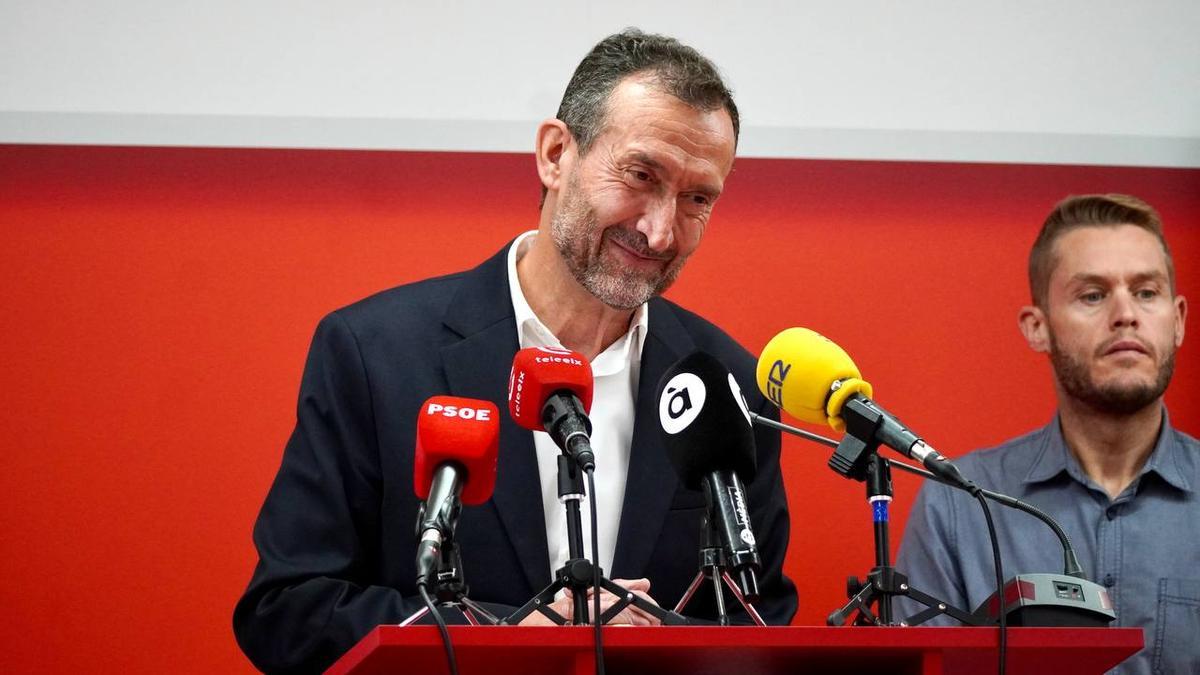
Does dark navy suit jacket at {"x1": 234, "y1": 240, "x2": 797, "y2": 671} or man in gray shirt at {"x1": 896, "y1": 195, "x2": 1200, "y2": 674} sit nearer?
dark navy suit jacket at {"x1": 234, "y1": 240, "x2": 797, "y2": 671}

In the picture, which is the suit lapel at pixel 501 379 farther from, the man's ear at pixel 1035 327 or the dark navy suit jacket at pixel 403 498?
the man's ear at pixel 1035 327

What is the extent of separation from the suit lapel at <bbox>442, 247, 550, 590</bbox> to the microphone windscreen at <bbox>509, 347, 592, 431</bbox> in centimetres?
66

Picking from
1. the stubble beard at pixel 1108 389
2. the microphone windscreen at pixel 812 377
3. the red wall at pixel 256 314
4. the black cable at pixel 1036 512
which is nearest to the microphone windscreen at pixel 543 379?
the microphone windscreen at pixel 812 377

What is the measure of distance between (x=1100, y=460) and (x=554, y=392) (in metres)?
1.93

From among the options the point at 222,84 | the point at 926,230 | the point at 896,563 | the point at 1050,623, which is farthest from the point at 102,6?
the point at 1050,623

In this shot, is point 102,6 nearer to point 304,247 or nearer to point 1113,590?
point 304,247

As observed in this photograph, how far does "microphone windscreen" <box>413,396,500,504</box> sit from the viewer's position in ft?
5.53

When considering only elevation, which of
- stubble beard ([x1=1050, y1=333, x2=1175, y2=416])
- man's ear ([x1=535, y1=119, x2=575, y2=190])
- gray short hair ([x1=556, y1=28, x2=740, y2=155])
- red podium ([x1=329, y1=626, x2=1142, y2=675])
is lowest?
red podium ([x1=329, y1=626, x2=1142, y2=675])

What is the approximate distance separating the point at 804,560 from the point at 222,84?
5.73 ft

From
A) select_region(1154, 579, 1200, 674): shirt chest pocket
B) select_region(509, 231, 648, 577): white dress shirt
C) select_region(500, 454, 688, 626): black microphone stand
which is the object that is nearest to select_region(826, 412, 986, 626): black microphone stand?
select_region(500, 454, 688, 626): black microphone stand

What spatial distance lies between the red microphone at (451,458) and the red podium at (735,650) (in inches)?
5.7

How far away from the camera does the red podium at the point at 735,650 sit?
4.97 feet

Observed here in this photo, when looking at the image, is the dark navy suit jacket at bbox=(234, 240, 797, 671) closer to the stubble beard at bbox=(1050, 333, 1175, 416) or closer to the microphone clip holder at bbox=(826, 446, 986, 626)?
the microphone clip holder at bbox=(826, 446, 986, 626)

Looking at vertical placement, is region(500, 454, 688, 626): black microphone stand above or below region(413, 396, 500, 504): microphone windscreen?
below
